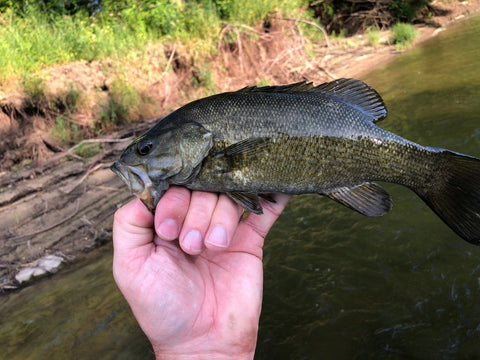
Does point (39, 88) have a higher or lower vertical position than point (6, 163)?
higher

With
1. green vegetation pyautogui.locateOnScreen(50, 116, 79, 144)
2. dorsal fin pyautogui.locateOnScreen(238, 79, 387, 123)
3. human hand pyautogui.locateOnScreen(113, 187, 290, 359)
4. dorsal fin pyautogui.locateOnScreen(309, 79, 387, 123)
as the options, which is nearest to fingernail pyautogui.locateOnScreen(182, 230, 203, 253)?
human hand pyautogui.locateOnScreen(113, 187, 290, 359)

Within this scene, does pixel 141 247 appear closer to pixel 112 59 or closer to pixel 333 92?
pixel 333 92

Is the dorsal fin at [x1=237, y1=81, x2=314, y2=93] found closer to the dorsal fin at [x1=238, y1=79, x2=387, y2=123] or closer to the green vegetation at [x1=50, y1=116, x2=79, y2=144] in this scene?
the dorsal fin at [x1=238, y1=79, x2=387, y2=123]

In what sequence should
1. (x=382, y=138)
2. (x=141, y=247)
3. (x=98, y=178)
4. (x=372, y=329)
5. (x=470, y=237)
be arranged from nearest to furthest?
(x=141, y=247)
(x=470, y=237)
(x=382, y=138)
(x=372, y=329)
(x=98, y=178)

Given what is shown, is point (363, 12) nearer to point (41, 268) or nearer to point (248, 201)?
point (41, 268)

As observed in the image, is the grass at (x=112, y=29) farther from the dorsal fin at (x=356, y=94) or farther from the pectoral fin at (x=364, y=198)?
the pectoral fin at (x=364, y=198)

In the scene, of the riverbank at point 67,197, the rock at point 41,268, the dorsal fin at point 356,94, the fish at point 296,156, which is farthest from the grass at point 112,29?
the dorsal fin at point 356,94

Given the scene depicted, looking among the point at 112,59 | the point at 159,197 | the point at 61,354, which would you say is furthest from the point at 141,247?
the point at 112,59
